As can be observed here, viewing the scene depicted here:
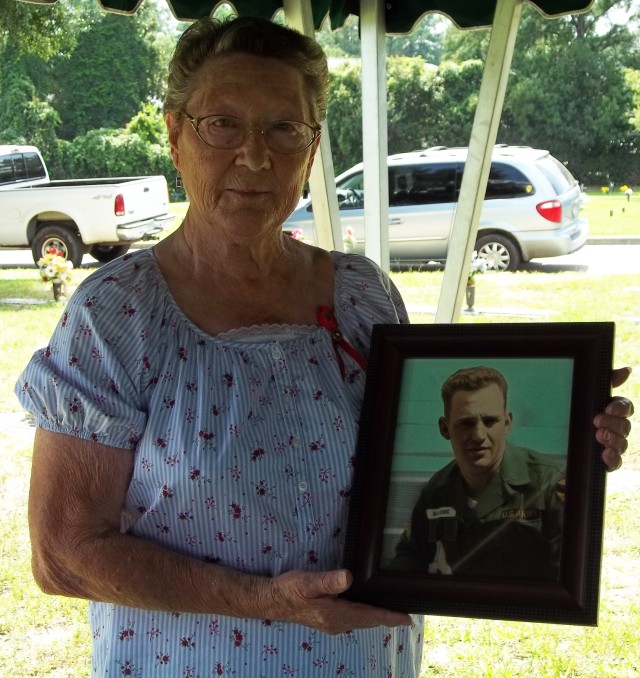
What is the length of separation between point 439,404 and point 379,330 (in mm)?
149

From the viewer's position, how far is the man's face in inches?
51.8

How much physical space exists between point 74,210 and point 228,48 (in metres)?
11.2

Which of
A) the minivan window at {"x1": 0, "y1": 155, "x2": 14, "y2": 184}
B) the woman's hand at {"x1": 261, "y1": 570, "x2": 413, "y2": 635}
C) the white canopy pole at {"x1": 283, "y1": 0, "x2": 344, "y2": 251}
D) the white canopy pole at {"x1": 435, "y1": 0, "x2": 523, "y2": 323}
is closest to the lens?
the woman's hand at {"x1": 261, "y1": 570, "x2": 413, "y2": 635}

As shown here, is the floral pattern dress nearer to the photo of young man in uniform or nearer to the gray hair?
the photo of young man in uniform

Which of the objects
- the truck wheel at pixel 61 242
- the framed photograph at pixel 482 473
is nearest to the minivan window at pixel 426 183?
the truck wheel at pixel 61 242

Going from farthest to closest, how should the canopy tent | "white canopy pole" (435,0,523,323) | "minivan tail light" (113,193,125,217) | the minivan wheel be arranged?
1. "minivan tail light" (113,193,125,217)
2. the minivan wheel
3. "white canopy pole" (435,0,523,323)
4. the canopy tent

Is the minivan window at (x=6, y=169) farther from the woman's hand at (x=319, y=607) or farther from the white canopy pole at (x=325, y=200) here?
the woman's hand at (x=319, y=607)

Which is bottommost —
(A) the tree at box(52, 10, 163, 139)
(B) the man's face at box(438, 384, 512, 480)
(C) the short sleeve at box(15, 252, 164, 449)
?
(B) the man's face at box(438, 384, 512, 480)

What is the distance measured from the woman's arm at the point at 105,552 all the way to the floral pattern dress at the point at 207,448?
34 millimetres

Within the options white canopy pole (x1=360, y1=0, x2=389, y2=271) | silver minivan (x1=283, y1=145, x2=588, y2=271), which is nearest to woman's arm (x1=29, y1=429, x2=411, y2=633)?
white canopy pole (x1=360, y1=0, x2=389, y2=271)

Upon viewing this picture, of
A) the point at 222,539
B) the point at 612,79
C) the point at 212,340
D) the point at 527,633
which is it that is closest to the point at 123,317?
the point at 212,340

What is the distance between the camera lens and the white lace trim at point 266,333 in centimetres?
141

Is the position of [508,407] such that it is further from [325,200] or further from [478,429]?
[325,200]

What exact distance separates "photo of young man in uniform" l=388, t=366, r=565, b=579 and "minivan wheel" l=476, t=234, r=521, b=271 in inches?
369
